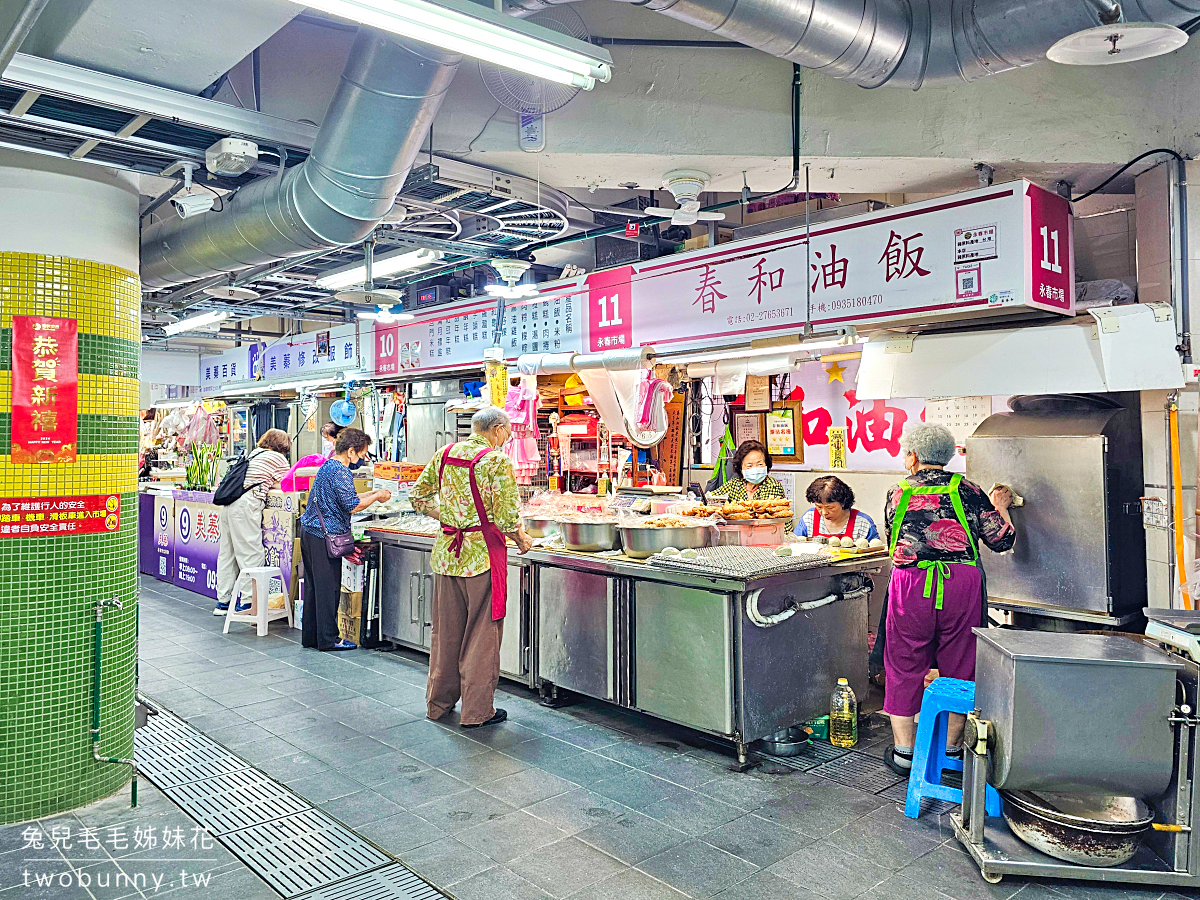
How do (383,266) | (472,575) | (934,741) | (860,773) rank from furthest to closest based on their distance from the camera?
(383,266), (472,575), (860,773), (934,741)

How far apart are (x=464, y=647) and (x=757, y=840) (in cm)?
235

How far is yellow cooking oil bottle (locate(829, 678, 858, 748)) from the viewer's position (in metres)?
4.94

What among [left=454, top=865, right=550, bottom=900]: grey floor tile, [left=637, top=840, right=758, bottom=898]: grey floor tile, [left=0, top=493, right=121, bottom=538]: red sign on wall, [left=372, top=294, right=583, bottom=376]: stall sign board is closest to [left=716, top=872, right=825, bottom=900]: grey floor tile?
[left=637, top=840, right=758, bottom=898]: grey floor tile

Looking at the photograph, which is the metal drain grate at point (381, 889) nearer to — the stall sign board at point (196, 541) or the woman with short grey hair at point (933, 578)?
the woman with short grey hair at point (933, 578)

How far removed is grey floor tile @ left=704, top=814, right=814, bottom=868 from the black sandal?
1.01 metres

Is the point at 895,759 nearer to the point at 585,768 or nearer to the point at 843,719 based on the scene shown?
the point at 843,719

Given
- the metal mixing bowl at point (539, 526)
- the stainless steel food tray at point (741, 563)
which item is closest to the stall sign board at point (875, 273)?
the stainless steel food tray at point (741, 563)

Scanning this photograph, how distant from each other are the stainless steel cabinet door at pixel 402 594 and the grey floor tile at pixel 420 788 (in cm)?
255

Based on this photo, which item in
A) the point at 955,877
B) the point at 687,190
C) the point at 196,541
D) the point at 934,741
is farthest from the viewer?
the point at 196,541

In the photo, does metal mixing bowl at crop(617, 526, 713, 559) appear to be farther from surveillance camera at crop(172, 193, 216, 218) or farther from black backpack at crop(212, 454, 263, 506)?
black backpack at crop(212, 454, 263, 506)

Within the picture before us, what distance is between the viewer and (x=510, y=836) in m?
3.75

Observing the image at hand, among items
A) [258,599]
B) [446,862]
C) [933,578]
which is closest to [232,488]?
[258,599]

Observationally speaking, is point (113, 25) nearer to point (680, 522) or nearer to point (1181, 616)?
point (680, 522)

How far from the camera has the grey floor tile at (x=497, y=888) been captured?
10.7 feet
